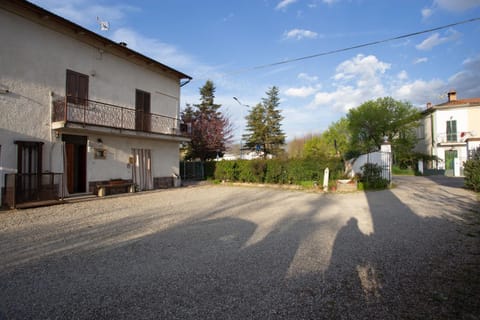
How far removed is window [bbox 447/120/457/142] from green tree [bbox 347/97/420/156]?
3490mm

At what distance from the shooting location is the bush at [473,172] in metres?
11.3

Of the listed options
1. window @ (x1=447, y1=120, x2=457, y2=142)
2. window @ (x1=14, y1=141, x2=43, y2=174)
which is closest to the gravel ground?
window @ (x1=14, y1=141, x2=43, y2=174)

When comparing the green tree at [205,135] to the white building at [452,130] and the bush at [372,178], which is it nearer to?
the bush at [372,178]

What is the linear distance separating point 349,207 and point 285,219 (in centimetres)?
297

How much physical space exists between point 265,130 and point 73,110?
2787cm

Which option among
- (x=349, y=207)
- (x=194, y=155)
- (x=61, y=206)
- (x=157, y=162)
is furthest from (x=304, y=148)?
(x=61, y=206)

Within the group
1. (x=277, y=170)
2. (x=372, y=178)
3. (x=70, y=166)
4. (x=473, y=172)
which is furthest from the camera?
(x=277, y=170)

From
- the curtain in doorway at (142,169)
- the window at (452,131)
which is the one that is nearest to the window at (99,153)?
the curtain in doorway at (142,169)

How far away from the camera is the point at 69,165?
1067 centimetres

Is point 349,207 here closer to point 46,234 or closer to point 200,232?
point 200,232

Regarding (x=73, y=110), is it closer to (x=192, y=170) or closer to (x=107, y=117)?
(x=107, y=117)

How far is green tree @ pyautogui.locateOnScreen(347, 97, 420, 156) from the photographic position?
30.6 m

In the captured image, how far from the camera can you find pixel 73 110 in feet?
34.2

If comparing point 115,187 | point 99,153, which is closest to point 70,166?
point 99,153
